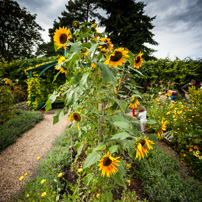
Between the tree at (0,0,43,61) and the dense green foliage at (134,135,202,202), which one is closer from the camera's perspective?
the dense green foliage at (134,135,202,202)

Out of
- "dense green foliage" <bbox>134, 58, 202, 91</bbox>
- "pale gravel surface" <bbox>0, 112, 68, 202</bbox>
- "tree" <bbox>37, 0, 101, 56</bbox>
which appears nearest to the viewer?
"pale gravel surface" <bbox>0, 112, 68, 202</bbox>

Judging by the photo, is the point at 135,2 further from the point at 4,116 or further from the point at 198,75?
the point at 4,116

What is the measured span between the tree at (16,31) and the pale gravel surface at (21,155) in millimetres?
15992

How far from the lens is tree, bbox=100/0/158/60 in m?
12.9

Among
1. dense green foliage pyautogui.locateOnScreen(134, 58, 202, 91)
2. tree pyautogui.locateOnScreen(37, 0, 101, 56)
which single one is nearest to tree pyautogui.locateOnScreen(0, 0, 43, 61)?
tree pyautogui.locateOnScreen(37, 0, 101, 56)

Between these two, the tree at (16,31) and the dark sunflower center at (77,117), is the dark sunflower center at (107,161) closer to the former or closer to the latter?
the dark sunflower center at (77,117)

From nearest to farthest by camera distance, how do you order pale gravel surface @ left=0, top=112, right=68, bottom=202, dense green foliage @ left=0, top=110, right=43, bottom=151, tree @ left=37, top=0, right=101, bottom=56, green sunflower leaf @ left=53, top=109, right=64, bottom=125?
green sunflower leaf @ left=53, top=109, right=64, bottom=125
pale gravel surface @ left=0, top=112, right=68, bottom=202
dense green foliage @ left=0, top=110, right=43, bottom=151
tree @ left=37, top=0, right=101, bottom=56

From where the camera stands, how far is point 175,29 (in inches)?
169

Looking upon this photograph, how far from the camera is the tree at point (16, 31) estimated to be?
14.7 m

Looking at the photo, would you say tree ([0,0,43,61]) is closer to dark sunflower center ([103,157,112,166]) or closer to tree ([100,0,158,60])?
tree ([100,0,158,60])

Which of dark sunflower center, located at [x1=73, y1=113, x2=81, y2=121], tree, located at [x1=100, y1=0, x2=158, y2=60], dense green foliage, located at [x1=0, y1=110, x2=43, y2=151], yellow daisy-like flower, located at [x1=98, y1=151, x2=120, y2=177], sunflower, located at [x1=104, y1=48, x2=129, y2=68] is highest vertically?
tree, located at [x1=100, y1=0, x2=158, y2=60]

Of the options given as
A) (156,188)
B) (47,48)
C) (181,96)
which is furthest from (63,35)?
(47,48)

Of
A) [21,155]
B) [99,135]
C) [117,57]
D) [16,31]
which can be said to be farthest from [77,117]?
[16,31]

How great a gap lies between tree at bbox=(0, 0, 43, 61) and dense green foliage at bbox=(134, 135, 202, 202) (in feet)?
63.1
